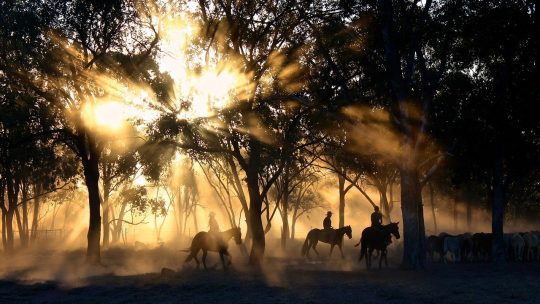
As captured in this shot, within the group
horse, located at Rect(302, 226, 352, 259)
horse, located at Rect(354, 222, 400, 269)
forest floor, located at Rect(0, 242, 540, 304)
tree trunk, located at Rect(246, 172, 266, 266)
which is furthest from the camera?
horse, located at Rect(302, 226, 352, 259)

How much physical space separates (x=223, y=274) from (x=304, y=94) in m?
9.40

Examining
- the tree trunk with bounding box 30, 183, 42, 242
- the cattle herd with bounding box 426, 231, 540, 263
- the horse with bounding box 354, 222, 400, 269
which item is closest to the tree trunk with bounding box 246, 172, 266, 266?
the horse with bounding box 354, 222, 400, 269

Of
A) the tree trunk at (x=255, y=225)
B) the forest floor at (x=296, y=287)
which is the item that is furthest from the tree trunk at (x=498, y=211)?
the tree trunk at (x=255, y=225)

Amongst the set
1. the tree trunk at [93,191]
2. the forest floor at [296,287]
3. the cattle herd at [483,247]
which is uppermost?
the tree trunk at [93,191]

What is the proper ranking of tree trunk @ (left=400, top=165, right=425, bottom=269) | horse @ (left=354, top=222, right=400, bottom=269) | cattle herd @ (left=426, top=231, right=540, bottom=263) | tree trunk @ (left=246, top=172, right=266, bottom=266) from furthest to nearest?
cattle herd @ (left=426, top=231, right=540, bottom=263) < tree trunk @ (left=246, top=172, right=266, bottom=266) < horse @ (left=354, top=222, right=400, bottom=269) < tree trunk @ (left=400, top=165, right=425, bottom=269)

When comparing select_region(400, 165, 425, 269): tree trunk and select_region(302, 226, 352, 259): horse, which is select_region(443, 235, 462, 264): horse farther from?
select_region(400, 165, 425, 269): tree trunk

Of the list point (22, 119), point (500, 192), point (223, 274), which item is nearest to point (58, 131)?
point (22, 119)

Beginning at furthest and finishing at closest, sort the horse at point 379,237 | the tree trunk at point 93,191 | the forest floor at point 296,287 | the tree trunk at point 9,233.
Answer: the tree trunk at point 9,233, the tree trunk at point 93,191, the horse at point 379,237, the forest floor at point 296,287

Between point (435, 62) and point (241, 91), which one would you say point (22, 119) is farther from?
point (435, 62)

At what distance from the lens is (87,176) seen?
110 feet

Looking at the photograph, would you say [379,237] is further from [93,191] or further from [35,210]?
[35,210]

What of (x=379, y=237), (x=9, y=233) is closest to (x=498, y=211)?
(x=379, y=237)

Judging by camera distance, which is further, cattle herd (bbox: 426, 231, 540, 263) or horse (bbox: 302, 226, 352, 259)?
horse (bbox: 302, 226, 352, 259)

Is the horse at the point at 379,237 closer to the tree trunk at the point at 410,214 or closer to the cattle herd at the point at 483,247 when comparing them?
the tree trunk at the point at 410,214
